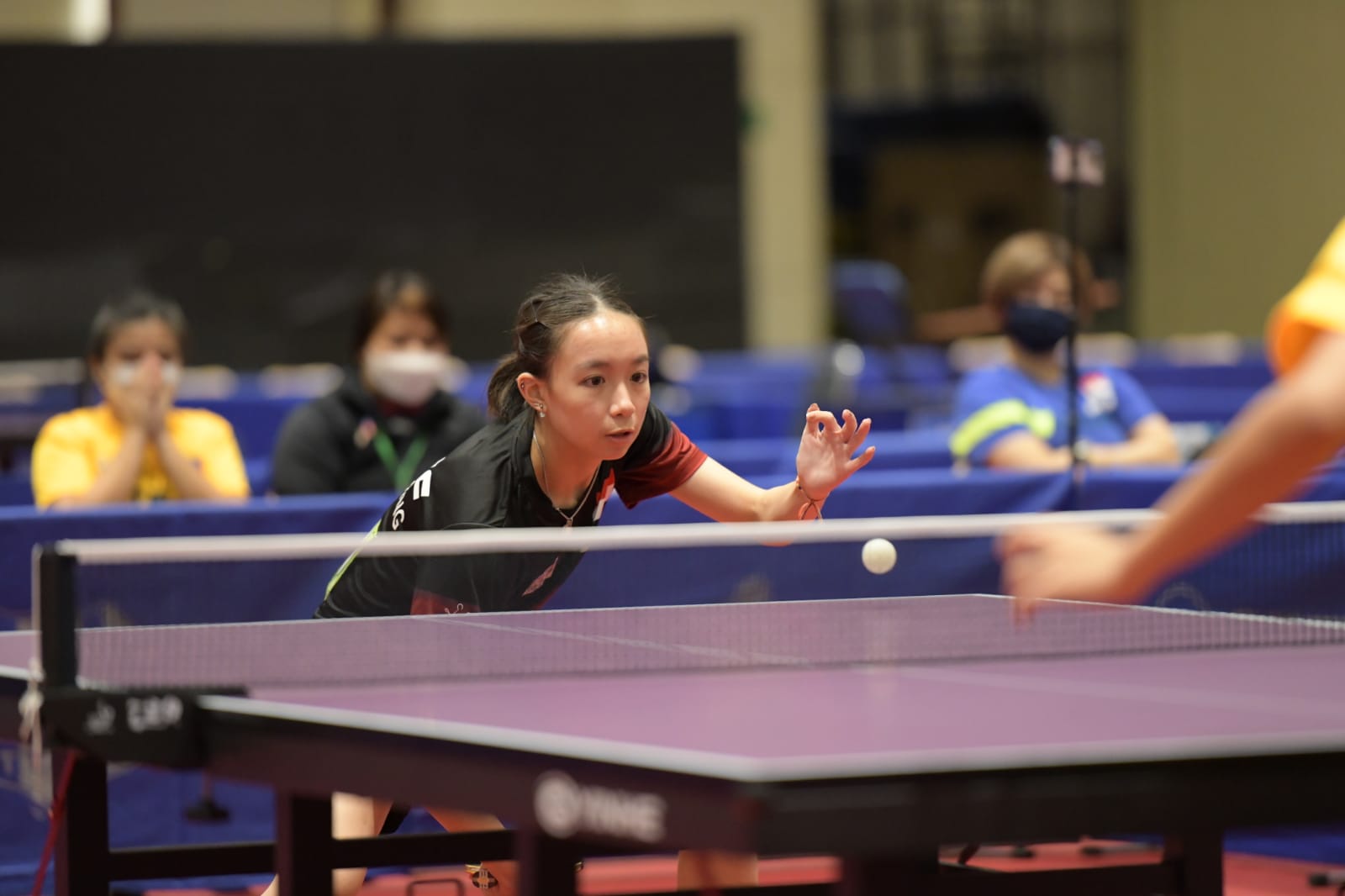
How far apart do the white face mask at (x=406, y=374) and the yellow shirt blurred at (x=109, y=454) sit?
1.60ft

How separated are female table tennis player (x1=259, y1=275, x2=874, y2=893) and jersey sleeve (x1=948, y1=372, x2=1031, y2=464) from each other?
7.01 ft

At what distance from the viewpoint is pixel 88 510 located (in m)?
3.89

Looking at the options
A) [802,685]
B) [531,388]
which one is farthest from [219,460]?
[802,685]

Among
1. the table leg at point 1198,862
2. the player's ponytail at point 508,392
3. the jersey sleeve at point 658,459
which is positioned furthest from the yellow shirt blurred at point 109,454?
the table leg at point 1198,862

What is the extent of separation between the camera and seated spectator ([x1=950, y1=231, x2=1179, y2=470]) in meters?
4.92

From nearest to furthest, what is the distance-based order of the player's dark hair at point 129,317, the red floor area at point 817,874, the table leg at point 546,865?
1. the table leg at point 546,865
2. the red floor area at point 817,874
3. the player's dark hair at point 129,317

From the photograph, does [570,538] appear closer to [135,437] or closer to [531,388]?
[531,388]

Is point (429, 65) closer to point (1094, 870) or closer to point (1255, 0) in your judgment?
point (1255, 0)

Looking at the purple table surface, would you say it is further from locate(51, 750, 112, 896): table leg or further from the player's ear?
the player's ear

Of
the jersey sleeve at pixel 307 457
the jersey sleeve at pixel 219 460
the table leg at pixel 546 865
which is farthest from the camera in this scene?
the jersey sleeve at pixel 219 460

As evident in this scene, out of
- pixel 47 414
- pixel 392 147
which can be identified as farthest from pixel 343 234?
pixel 47 414

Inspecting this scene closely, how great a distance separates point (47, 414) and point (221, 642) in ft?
21.8

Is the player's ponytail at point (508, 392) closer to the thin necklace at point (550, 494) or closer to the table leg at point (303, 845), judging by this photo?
the thin necklace at point (550, 494)

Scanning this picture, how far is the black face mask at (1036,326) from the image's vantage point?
16.4 ft
